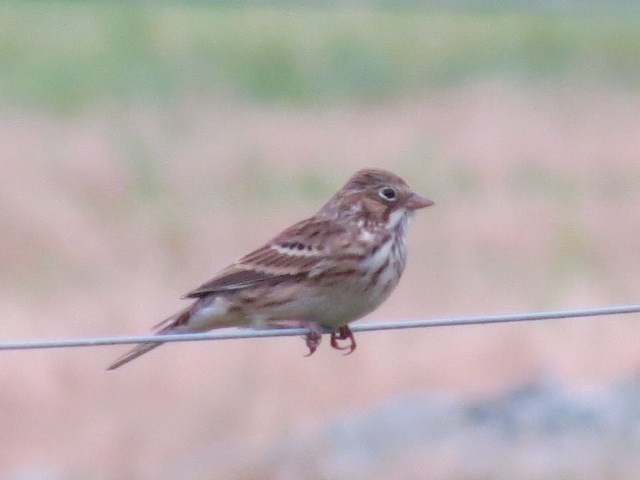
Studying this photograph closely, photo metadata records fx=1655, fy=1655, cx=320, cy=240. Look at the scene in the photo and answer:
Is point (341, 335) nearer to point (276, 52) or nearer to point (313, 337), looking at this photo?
point (313, 337)

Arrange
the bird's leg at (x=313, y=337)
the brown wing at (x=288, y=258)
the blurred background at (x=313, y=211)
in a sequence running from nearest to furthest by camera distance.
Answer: the bird's leg at (x=313, y=337) → the brown wing at (x=288, y=258) → the blurred background at (x=313, y=211)

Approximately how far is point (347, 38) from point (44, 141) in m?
5.48

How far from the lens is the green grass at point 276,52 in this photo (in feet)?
73.0

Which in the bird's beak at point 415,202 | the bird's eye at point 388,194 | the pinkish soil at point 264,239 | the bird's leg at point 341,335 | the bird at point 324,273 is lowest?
the pinkish soil at point 264,239

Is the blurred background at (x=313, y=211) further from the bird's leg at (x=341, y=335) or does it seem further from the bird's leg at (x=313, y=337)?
the bird's leg at (x=313, y=337)

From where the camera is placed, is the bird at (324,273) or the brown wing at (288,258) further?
the brown wing at (288,258)

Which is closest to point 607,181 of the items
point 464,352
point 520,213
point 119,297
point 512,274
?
point 520,213

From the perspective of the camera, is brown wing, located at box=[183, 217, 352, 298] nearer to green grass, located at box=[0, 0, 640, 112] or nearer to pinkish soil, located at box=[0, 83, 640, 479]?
pinkish soil, located at box=[0, 83, 640, 479]

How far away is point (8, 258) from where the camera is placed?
703 inches

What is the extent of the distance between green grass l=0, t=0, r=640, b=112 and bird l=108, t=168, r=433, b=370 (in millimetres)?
13577

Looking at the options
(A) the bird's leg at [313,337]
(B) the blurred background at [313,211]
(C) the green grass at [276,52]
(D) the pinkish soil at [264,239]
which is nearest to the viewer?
(A) the bird's leg at [313,337]

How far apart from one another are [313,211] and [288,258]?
1010cm

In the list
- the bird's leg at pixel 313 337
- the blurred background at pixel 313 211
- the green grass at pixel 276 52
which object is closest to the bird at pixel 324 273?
the bird's leg at pixel 313 337

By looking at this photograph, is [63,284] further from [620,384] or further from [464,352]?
[620,384]
